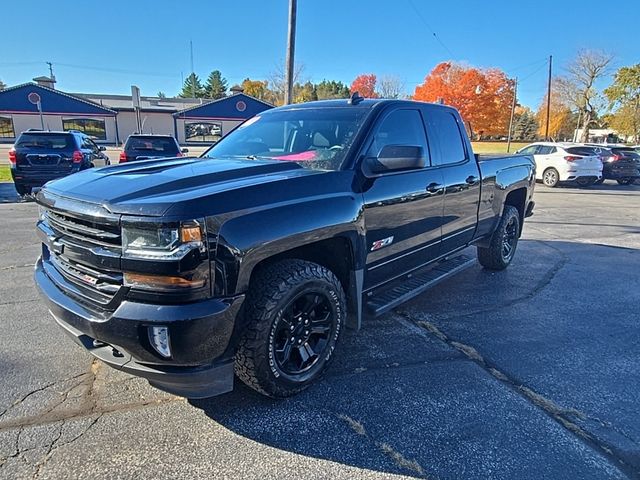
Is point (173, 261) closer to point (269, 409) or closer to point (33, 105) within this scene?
point (269, 409)

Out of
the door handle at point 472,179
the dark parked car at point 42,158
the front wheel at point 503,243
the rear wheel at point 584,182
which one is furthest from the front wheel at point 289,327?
the rear wheel at point 584,182

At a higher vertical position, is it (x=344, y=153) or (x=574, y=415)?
(x=344, y=153)

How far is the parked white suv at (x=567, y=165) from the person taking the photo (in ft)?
57.9

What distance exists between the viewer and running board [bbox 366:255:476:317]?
3576 mm

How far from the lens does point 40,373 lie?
10.4 feet

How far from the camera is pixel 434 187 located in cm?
404

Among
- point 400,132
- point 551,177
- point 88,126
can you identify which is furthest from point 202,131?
point 400,132

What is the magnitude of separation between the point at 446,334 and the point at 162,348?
267 centimetres

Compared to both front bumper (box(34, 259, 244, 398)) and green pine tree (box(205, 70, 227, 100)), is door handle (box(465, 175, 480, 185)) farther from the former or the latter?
green pine tree (box(205, 70, 227, 100))

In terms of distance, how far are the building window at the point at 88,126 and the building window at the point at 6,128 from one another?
4.43 m

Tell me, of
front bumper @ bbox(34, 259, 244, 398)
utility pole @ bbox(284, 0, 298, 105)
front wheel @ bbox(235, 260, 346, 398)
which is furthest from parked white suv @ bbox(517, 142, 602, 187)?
front bumper @ bbox(34, 259, 244, 398)

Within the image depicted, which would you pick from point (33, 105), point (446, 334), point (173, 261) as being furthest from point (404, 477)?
point (33, 105)

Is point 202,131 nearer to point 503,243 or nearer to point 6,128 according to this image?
point 6,128

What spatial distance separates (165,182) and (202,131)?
1869 inches
